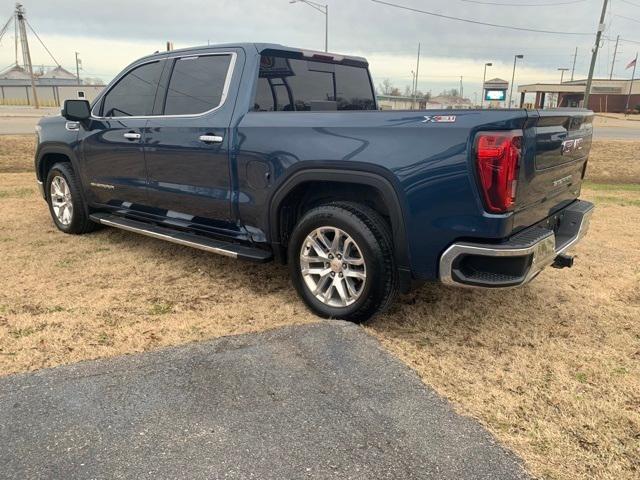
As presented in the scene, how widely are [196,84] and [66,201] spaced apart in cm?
251

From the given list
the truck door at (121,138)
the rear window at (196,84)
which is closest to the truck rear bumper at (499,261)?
→ the rear window at (196,84)

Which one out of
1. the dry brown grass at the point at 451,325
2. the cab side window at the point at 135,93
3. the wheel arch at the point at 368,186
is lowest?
the dry brown grass at the point at 451,325

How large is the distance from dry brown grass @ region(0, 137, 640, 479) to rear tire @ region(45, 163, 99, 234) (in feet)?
0.91

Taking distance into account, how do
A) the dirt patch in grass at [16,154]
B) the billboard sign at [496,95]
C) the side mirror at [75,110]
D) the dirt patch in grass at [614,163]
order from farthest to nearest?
1. the dirt patch in grass at [614,163]
2. the dirt patch in grass at [16,154]
3. the billboard sign at [496,95]
4. the side mirror at [75,110]

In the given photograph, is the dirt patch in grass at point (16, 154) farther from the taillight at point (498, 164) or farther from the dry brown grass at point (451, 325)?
the taillight at point (498, 164)

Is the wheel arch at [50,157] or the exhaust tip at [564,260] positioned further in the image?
the wheel arch at [50,157]

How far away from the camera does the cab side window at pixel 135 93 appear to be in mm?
4750

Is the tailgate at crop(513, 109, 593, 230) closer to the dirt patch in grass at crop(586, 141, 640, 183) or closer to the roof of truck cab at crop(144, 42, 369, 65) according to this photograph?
the roof of truck cab at crop(144, 42, 369, 65)

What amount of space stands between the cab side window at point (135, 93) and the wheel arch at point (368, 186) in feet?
5.69

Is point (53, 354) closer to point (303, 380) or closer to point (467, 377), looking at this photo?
point (303, 380)

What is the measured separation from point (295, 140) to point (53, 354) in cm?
202

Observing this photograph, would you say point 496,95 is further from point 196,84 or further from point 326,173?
point 326,173

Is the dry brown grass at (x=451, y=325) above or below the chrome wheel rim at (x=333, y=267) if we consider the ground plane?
below

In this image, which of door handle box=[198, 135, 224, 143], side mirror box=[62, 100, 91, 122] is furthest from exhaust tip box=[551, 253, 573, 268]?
side mirror box=[62, 100, 91, 122]
